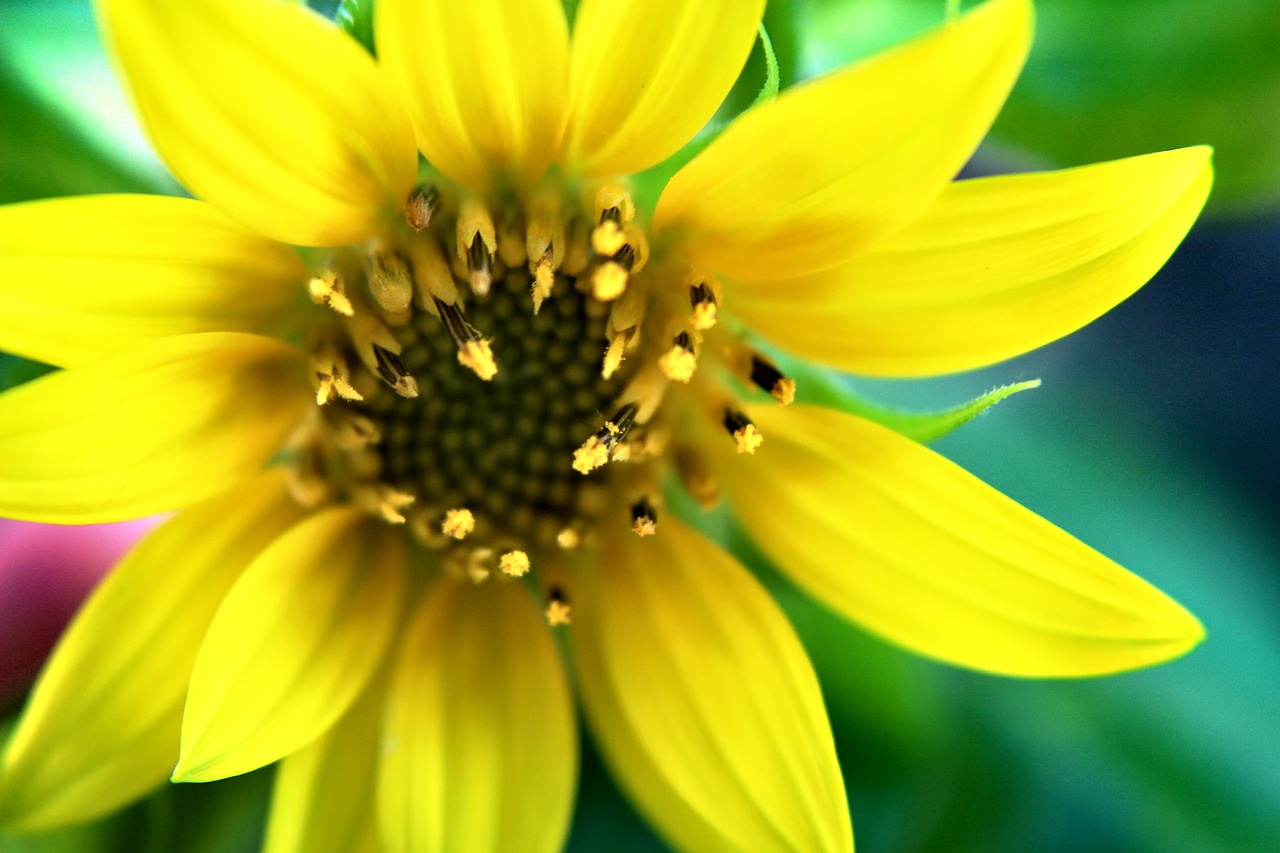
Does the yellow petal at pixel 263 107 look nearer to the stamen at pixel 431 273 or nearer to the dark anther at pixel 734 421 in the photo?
the stamen at pixel 431 273

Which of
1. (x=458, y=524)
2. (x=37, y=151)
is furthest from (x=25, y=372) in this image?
(x=458, y=524)

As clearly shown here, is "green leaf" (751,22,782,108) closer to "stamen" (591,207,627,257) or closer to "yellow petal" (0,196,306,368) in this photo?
"stamen" (591,207,627,257)

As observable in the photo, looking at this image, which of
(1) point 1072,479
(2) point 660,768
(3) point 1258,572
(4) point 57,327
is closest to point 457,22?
(4) point 57,327

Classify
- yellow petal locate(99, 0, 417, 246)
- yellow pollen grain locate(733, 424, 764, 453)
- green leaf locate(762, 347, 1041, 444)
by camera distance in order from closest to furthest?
yellow petal locate(99, 0, 417, 246) → green leaf locate(762, 347, 1041, 444) → yellow pollen grain locate(733, 424, 764, 453)

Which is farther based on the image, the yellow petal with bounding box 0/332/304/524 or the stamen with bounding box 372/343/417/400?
the stamen with bounding box 372/343/417/400

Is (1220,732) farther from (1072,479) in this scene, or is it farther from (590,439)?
(590,439)

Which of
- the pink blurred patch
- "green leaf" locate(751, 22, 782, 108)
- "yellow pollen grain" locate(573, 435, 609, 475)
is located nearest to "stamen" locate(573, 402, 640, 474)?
"yellow pollen grain" locate(573, 435, 609, 475)
